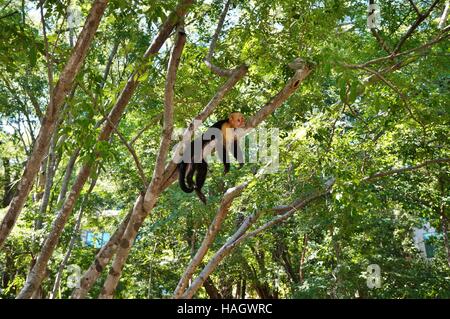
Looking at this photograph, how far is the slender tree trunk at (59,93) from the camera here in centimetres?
351

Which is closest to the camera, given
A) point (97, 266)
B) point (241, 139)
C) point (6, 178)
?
point (97, 266)

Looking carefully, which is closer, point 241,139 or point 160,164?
point 160,164

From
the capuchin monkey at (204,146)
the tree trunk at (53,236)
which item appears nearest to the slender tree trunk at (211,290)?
the capuchin monkey at (204,146)

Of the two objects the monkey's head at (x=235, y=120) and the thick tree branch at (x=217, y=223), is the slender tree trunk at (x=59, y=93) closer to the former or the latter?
the monkey's head at (x=235, y=120)

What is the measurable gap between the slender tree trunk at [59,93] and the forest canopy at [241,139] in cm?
1

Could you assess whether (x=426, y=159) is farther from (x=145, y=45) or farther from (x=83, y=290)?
(x=83, y=290)

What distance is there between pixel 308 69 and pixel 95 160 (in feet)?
6.37

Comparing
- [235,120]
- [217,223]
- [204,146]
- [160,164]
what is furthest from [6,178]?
[160,164]

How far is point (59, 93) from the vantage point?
11.6 ft

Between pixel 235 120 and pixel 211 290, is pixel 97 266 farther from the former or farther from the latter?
→ pixel 211 290

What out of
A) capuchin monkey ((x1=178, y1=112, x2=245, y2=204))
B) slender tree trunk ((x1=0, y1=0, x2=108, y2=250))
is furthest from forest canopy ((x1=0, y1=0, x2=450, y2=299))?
capuchin monkey ((x1=178, y1=112, x2=245, y2=204))

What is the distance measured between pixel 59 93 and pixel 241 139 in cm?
316
